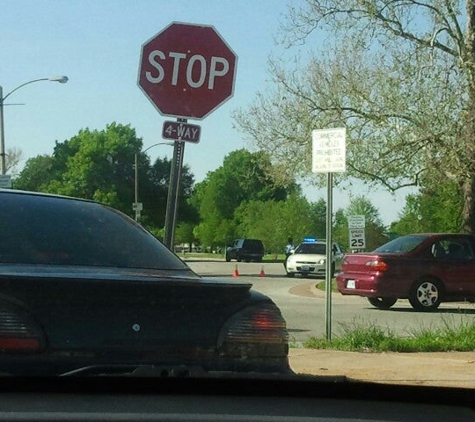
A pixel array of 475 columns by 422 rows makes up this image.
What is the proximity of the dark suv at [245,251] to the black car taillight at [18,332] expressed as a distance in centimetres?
5703

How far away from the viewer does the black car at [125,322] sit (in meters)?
3.88

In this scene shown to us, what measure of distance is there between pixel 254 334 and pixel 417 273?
574 inches

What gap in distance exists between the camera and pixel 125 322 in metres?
4.01

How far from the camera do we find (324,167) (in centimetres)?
1143

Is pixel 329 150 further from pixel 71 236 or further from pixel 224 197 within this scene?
pixel 224 197

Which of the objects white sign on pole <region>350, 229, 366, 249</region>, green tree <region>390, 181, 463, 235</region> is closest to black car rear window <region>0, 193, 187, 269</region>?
white sign on pole <region>350, 229, 366, 249</region>

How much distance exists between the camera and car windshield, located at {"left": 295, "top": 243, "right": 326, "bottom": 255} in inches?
1432

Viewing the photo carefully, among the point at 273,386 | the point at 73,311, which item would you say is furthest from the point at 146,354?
the point at 273,386

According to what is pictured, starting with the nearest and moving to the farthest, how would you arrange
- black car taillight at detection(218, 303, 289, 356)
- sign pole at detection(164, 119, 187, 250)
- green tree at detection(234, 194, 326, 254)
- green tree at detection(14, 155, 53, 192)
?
1. black car taillight at detection(218, 303, 289, 356)
2. sign pole at detection(164, 119, 187, 250)
3. green tree at detection(14, 155, 53, 192)
4. green tree at detection(234, 194, 326, 254)

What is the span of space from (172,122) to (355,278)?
11.2m

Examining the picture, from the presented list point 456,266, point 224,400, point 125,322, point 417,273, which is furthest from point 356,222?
point 224,400

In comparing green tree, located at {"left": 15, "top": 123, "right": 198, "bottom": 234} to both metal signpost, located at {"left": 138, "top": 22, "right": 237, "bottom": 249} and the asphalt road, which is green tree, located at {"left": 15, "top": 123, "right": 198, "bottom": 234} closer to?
the asphalt road

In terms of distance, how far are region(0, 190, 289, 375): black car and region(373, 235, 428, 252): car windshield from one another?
47.8 ft

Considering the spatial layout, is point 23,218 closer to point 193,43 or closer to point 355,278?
point 193,43
